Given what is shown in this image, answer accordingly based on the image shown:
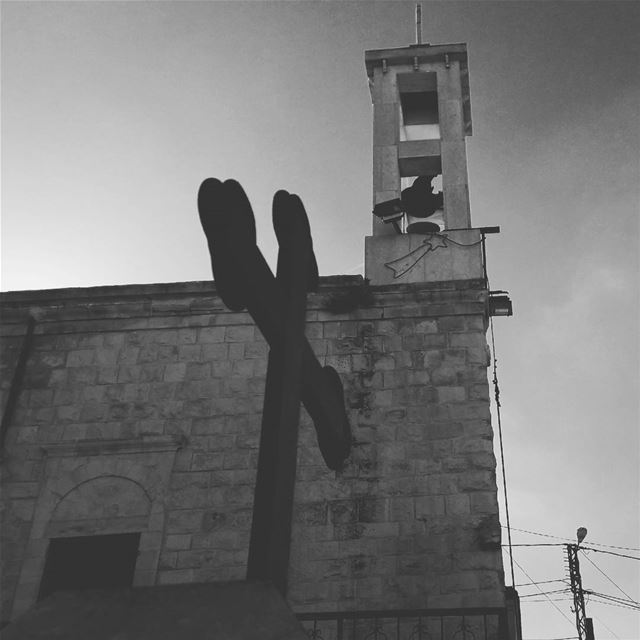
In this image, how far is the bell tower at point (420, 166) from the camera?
31.2 ft

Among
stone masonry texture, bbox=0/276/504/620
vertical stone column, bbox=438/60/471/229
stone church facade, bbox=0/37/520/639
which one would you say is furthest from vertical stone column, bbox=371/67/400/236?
stone masonry texture, bbox=0/276/504/620

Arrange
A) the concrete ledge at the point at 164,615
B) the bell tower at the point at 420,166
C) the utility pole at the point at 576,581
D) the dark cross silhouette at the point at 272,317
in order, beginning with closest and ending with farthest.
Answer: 1. the concrete ledge at the point at 164,615
2. the dark cross silhouette at the point at 272,317
3. the bell tower at the point at 420,166
4. the utility pole at the point at 576,581

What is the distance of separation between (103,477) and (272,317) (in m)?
4.77

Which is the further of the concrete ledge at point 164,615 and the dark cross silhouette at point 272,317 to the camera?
the dark cross silhouette at point 272,317

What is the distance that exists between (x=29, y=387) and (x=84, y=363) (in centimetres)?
62

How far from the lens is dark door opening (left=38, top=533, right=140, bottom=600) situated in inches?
295

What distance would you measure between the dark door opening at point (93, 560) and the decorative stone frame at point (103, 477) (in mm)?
107

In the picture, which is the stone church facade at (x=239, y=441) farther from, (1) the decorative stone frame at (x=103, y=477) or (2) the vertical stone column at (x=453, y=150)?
(2) the vertical stone column at (x=453, y=150)

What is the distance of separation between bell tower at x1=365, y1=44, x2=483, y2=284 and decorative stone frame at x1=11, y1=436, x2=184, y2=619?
3.31m

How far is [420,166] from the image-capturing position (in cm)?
1088

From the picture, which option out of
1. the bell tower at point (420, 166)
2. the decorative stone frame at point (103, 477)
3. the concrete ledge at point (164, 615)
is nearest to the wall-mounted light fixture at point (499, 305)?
the bell tower at point (420, 166)

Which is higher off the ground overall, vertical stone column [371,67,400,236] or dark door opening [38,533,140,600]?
vertical stone column [371,67,400,236]

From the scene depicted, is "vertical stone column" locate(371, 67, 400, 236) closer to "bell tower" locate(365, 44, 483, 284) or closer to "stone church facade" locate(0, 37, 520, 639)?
"bell tower" locate(365, 44, 483, 284)

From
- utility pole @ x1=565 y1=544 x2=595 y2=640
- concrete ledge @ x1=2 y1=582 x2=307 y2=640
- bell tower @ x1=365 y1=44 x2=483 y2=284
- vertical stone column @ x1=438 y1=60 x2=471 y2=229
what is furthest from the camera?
utility pole @ x1=565 y1=544 x2=595 y2=640
